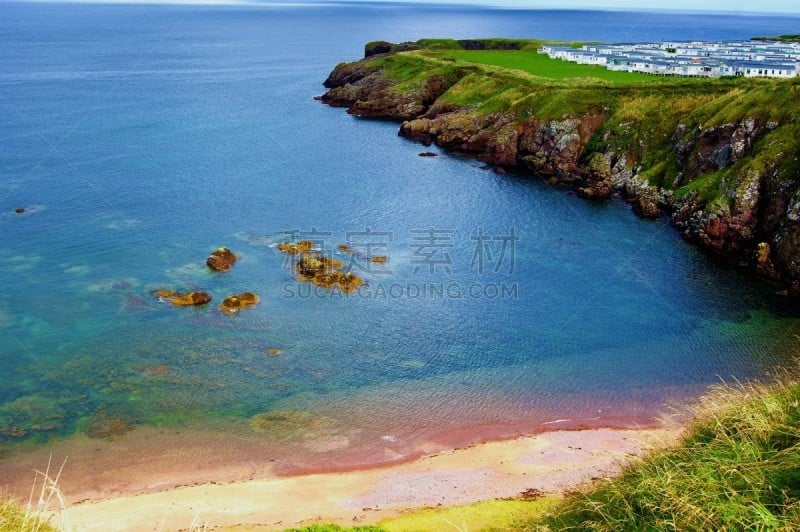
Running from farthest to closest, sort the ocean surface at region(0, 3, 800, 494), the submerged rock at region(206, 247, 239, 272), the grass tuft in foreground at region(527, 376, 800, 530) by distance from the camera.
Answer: the submerged rock at region(206, 247, 239, 272) < the ocean surface at region(0, 3, 800, 494) < the grass tuft in foreground at region(527, 376, 800, 530)

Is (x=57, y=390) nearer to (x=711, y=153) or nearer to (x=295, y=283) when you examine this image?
(x=295, y=283)

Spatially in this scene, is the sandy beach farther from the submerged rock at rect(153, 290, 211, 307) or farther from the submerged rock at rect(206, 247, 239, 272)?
the submerged rock at rect(206, 247, 239, 272)

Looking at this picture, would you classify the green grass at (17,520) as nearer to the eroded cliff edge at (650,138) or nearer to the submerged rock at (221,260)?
the submerged rock at (221,260)

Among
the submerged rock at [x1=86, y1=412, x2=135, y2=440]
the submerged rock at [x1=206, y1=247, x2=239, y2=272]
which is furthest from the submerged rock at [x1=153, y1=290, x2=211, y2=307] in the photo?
the submerged rock at [x1=86, y1=412, x2=135, y2=440]

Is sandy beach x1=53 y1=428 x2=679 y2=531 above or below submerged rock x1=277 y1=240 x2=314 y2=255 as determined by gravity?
below

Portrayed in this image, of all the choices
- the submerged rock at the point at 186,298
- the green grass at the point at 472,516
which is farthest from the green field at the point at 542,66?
the green grass at the point at 472,516

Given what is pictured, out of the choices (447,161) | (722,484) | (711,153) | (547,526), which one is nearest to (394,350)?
(547,526)
